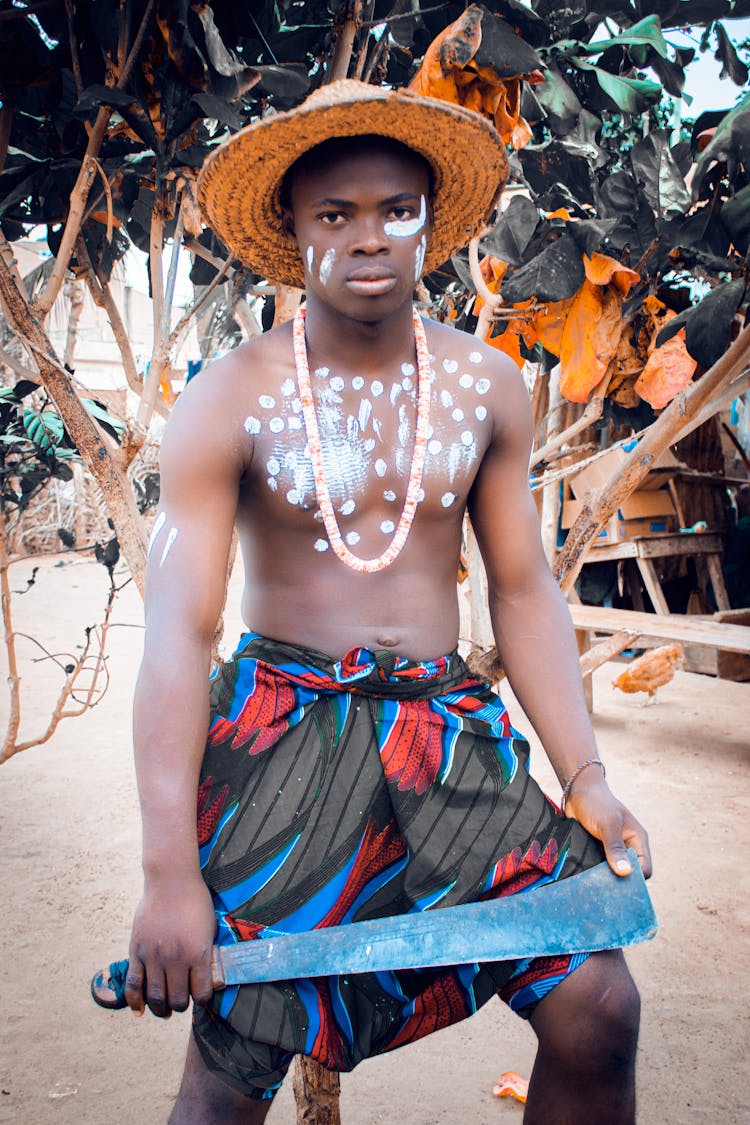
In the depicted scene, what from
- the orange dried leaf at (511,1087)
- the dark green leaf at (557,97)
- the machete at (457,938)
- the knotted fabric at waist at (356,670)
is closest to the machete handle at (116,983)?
the machete at (457,938)

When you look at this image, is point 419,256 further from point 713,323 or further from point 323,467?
point 713,323

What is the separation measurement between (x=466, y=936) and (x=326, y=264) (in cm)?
111

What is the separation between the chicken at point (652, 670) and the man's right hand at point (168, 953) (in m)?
4.46

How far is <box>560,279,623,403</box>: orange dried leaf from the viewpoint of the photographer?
7.50 feet

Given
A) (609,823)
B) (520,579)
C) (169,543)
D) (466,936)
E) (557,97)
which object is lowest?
(466,936)

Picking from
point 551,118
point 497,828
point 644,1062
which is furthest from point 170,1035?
point 551,118

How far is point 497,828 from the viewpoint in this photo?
1570 millimetres

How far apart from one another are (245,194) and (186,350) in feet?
66.3

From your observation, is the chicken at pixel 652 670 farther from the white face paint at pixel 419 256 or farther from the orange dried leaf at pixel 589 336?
the white face paint at pixel 419 256

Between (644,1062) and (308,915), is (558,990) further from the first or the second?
(644,1062)

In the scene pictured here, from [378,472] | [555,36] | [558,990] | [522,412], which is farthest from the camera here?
[555,36]

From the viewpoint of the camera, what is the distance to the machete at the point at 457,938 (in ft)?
4.57

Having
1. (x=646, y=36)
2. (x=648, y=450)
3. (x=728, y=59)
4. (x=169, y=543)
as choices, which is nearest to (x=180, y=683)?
(x=169, y=543)

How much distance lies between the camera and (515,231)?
7.25ft
